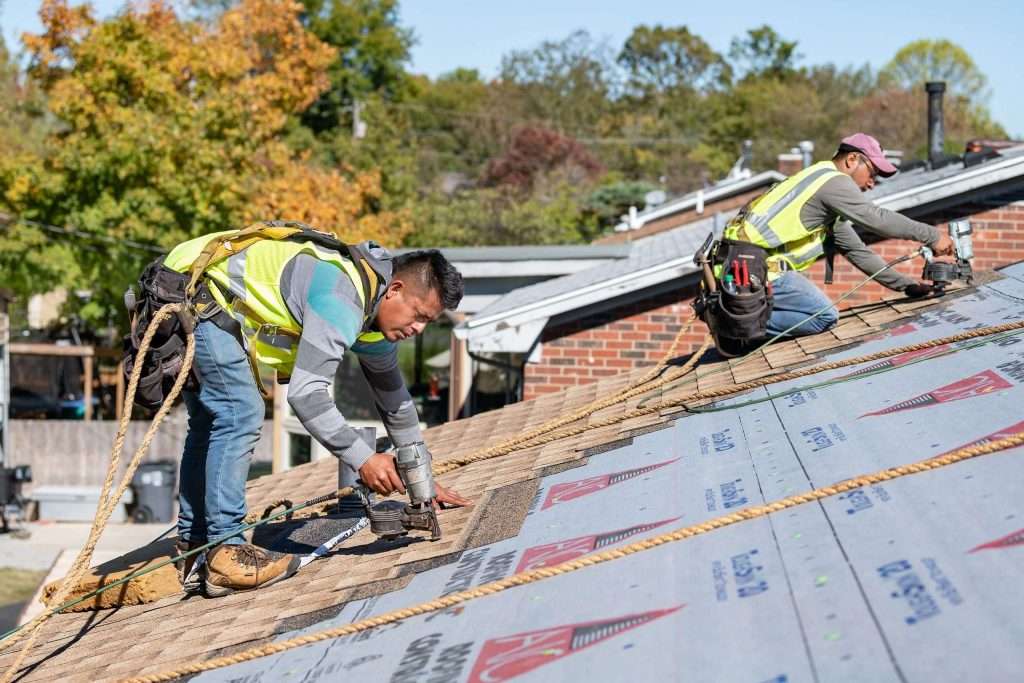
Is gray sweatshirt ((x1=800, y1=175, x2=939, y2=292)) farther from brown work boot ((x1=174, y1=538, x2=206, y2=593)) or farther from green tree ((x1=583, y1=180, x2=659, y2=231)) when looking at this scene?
green tree ((x1=583, y1=180, x2=659, y2=231))

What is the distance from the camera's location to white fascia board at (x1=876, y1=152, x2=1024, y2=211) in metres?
9.27

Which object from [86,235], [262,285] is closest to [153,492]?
[86,235]

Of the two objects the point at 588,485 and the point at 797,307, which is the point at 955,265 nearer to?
the point at 797,307

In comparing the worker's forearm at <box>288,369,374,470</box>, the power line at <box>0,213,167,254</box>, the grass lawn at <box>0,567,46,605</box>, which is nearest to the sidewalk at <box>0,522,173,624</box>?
the grass lawn at <box>0,567,46,605</box>

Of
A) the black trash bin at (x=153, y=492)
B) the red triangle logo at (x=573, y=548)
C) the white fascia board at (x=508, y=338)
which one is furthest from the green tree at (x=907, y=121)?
the red triangle logo at (x=573, y=548)

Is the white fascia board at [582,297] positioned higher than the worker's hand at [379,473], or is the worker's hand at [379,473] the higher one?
the white fascia board at [582,297]

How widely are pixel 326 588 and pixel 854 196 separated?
4.04 metres

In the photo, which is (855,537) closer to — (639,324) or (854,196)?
(854,196)

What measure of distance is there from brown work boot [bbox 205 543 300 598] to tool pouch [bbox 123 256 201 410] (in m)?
0.62

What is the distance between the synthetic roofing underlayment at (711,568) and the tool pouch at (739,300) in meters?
1.00

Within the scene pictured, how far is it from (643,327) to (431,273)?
5.60 m

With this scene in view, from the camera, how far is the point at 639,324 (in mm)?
9883

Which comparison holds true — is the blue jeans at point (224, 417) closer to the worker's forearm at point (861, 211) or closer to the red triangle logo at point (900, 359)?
the red triangle logo at point (900, 359)

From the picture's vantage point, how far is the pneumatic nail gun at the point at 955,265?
7238mm
